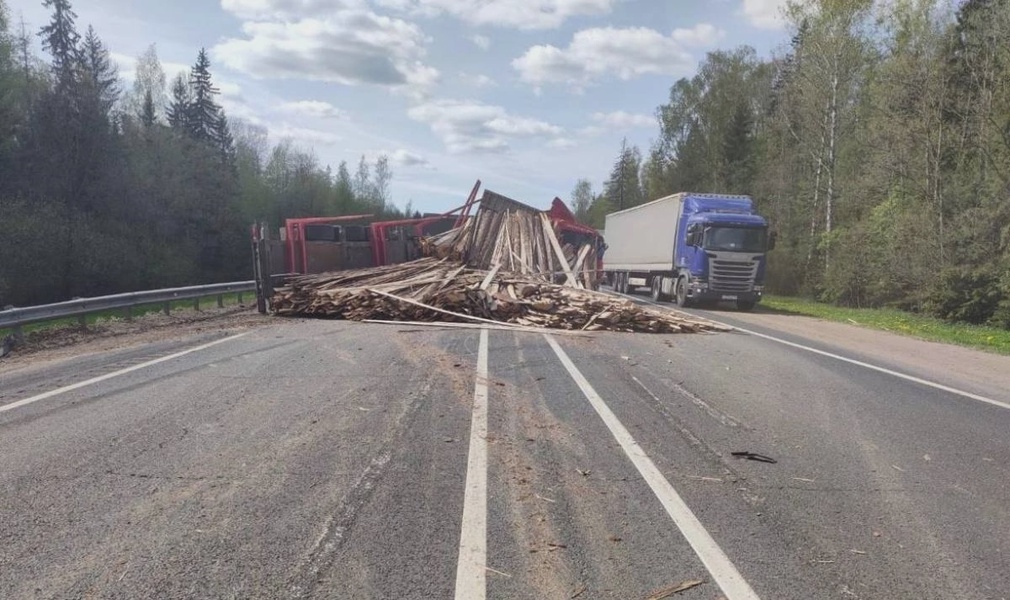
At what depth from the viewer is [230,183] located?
51.1m

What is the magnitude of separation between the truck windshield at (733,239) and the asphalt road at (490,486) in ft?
45.5

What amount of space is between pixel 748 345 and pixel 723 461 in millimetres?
8211

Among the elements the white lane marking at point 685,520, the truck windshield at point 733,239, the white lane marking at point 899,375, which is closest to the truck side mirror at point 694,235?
the truck windshield at point 733,239

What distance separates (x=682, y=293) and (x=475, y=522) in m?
20.9

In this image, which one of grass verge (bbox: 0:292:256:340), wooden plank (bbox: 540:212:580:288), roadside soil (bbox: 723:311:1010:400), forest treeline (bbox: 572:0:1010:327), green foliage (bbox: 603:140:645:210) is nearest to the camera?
roadside soil (bbox: 723:311:1010:400)

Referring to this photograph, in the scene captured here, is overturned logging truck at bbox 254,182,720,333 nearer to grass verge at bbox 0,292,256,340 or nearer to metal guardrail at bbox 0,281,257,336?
metal guardrail at bbox 0,281,257,336

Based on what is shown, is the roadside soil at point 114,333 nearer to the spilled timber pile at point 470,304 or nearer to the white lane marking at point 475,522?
the spilled timber pile at point 470,304

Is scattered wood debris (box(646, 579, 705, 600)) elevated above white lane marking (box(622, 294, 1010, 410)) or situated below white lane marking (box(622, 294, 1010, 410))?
above

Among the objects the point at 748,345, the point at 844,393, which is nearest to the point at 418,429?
the point at 844,393

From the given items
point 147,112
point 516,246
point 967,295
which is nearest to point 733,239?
point 967,295

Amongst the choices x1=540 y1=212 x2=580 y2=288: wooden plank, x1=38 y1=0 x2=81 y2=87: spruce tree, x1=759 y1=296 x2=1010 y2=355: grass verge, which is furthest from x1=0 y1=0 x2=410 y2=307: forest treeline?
x1=759 y1=296 x2=1010 y2=355: grass verge

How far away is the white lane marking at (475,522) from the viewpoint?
3400 millimetres

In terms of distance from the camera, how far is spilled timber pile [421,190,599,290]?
19875 millimetres

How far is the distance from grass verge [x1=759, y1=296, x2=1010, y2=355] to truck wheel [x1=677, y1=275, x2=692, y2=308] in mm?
3298
